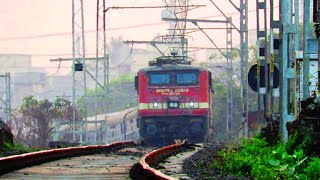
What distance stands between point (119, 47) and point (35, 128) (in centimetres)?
9461

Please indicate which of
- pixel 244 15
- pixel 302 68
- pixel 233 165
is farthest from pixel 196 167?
pixel 244 15

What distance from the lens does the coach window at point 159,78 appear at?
1148 inches

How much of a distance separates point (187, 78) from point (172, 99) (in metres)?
0.99

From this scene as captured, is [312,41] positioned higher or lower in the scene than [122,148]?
higher

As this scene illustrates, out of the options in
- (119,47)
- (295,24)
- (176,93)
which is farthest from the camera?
(119,47)

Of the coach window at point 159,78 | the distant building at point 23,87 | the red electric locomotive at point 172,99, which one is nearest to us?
the red electric locomotive at point 172,99

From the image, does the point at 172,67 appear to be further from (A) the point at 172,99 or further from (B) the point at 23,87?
(B) the point at 23,87

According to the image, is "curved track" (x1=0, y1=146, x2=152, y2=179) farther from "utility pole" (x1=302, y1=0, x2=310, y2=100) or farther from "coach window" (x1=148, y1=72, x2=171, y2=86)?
"coach window" (x1=148, y1=72, x2=171, y2=86)

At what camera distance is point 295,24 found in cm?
1552

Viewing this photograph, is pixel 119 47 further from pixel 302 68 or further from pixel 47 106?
pixel 302 68

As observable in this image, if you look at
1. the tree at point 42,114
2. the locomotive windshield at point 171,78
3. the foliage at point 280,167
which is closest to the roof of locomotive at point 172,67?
the locomotive windshield at point 171,78

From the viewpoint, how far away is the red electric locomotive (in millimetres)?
28875

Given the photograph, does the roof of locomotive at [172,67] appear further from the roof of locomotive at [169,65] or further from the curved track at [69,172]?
the curved track at [69,172]

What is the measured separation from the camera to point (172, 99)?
28.9 m
